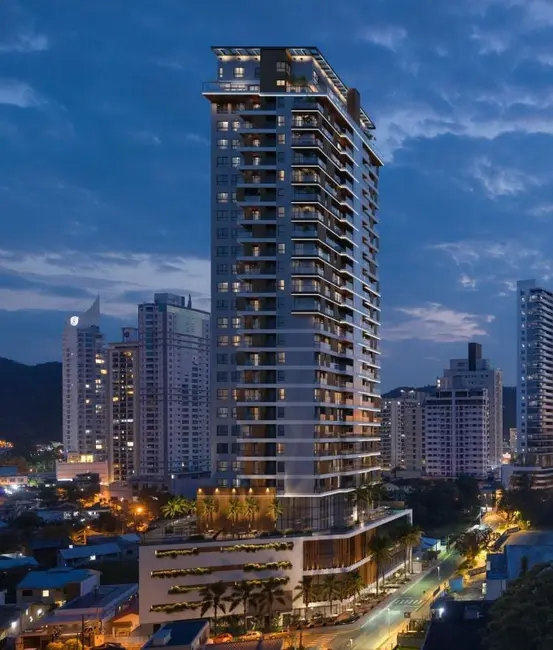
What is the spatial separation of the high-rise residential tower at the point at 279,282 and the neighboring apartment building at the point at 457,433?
89.8m

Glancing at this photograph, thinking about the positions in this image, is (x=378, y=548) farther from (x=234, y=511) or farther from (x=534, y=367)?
(x=534, y=367)

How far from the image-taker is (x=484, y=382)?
523ft

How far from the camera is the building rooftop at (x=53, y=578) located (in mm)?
49688

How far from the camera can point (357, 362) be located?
59.8 m

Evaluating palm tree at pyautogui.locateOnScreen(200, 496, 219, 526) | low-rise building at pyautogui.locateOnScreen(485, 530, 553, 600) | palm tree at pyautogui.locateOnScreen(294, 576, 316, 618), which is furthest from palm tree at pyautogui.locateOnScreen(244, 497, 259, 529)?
low-rise building at pyautogui.locateOnScreen(485, 530, 553, 600)

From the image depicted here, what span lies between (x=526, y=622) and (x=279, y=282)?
29.2 metres

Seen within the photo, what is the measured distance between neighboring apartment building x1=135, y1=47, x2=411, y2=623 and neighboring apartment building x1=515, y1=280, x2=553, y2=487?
85.1 metres

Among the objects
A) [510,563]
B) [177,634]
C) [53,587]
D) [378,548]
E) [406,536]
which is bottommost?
[53,587]

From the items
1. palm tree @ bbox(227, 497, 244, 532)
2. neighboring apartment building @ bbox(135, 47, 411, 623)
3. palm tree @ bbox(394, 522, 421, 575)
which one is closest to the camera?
palm tree @ bbox(227, 497, 244, 532)

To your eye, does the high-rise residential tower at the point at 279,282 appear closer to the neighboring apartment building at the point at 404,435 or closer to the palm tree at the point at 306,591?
the palm tree at the point at 306,591

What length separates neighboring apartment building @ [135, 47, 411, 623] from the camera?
161ft

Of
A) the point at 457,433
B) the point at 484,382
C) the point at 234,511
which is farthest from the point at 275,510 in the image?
the point at 484,382

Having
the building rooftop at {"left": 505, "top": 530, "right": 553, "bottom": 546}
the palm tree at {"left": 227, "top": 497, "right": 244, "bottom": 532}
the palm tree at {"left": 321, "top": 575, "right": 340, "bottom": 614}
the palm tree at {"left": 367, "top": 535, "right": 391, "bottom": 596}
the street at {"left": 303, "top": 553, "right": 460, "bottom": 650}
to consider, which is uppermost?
the palm tree at {"left": 227, "top": 497, "right": 244, "bottom": 532}

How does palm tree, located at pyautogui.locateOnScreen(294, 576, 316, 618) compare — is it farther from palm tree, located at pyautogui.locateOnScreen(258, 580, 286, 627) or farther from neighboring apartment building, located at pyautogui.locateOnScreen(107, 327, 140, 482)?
neighboring apartment building, located at pyautogui.locateOnScreen(107, 327, 140, 482)
